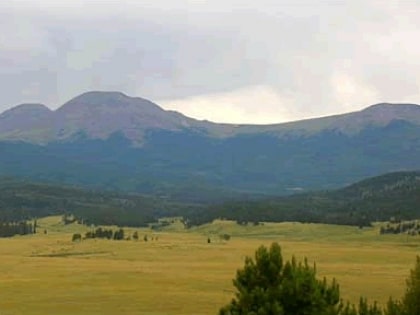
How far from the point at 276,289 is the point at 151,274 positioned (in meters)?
97.3

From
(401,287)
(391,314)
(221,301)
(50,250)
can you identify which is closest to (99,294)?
(221,301)

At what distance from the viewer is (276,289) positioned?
A: 34.8 meters

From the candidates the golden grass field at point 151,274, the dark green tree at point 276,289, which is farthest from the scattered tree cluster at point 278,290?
the golden grass field at point 151,274

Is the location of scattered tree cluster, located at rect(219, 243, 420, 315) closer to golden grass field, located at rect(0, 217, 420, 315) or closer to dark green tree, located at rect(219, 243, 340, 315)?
dark green tree, located at rect(219, 243, 340, 315)

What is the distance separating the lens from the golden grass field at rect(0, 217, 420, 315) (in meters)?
95.2

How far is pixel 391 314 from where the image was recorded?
38.8 metres

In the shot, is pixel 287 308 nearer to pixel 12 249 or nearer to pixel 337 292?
pixel 337 292

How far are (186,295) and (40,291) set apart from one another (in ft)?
62.6

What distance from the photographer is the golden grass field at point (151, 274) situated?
3750 inches

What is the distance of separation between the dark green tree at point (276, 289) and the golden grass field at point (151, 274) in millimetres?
51641

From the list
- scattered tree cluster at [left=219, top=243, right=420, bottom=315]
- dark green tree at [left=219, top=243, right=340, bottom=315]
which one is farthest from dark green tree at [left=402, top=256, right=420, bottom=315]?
dark green tree at [left=219, top=243, right=340, bottom=315]

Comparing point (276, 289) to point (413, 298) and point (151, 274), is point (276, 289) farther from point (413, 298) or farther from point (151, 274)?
point (151, 274)

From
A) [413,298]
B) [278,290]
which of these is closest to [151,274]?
[413,298]

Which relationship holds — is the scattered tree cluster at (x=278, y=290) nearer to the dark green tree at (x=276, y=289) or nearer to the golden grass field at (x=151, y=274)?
the dark green tree at (x=276, y=289)
